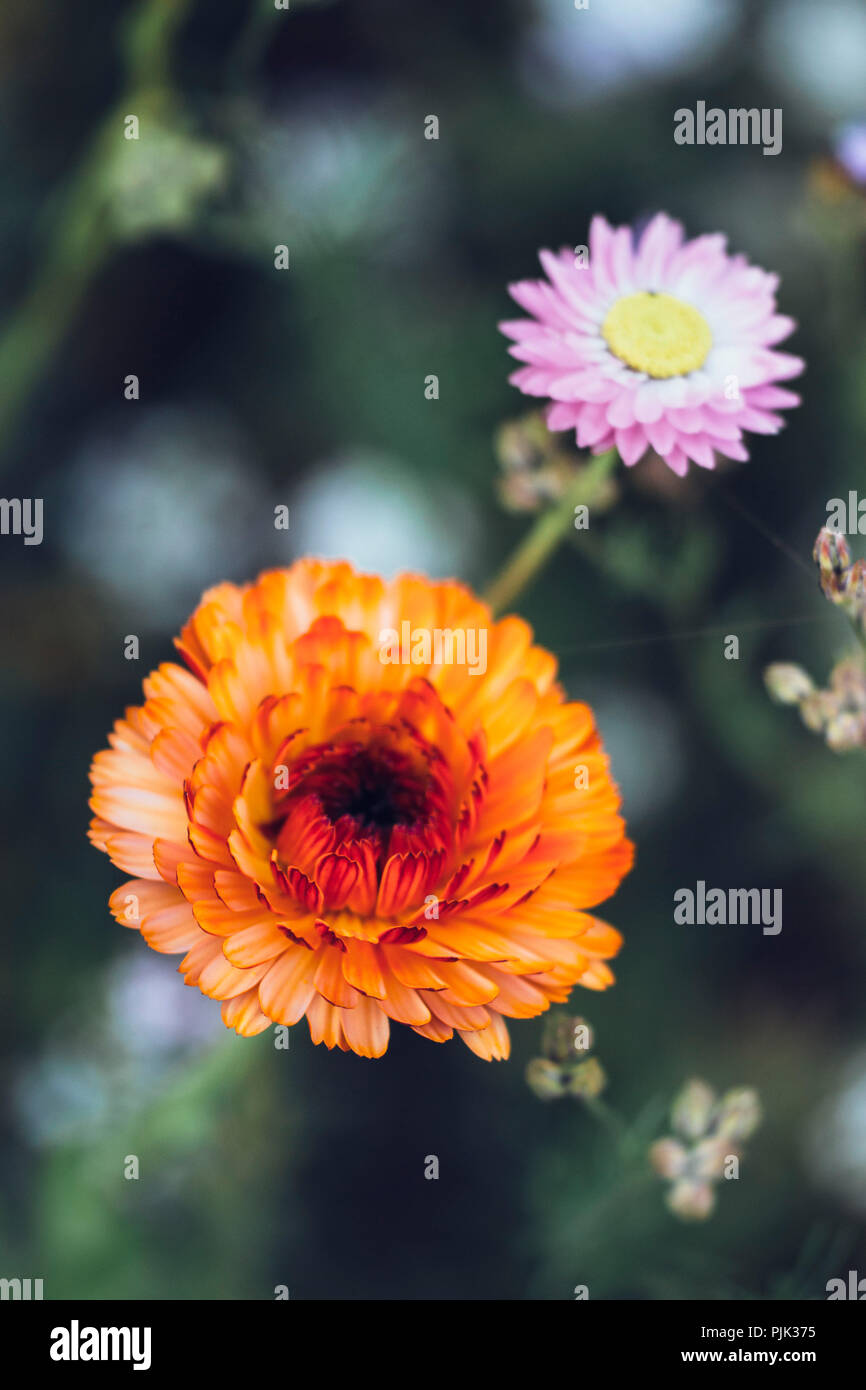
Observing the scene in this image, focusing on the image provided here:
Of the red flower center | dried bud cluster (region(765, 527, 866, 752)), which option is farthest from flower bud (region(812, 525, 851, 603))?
the red flower center

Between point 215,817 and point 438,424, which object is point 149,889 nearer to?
point 215,817

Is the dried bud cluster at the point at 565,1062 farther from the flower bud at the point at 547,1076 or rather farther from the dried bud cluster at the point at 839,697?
the dried bud cluster at the point at 839,697

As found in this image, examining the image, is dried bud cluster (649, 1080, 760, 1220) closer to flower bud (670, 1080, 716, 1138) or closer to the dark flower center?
flower bud (670, 1080, 716, 1138)

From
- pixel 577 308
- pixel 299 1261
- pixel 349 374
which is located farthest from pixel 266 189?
pixel 299 1261

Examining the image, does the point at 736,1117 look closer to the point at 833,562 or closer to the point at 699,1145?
the point at 699,1145

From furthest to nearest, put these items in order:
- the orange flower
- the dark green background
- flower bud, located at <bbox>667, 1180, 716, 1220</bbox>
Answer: the dark green background < flower bud, located at <bbox>667, 1180, 716, 1220</bbox> < the orange flower

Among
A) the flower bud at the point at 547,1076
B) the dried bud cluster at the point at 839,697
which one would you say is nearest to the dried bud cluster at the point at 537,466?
the dried bud cluster at the point at 839,697

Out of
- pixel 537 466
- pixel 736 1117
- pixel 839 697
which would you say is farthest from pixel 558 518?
pixel 736 1117
